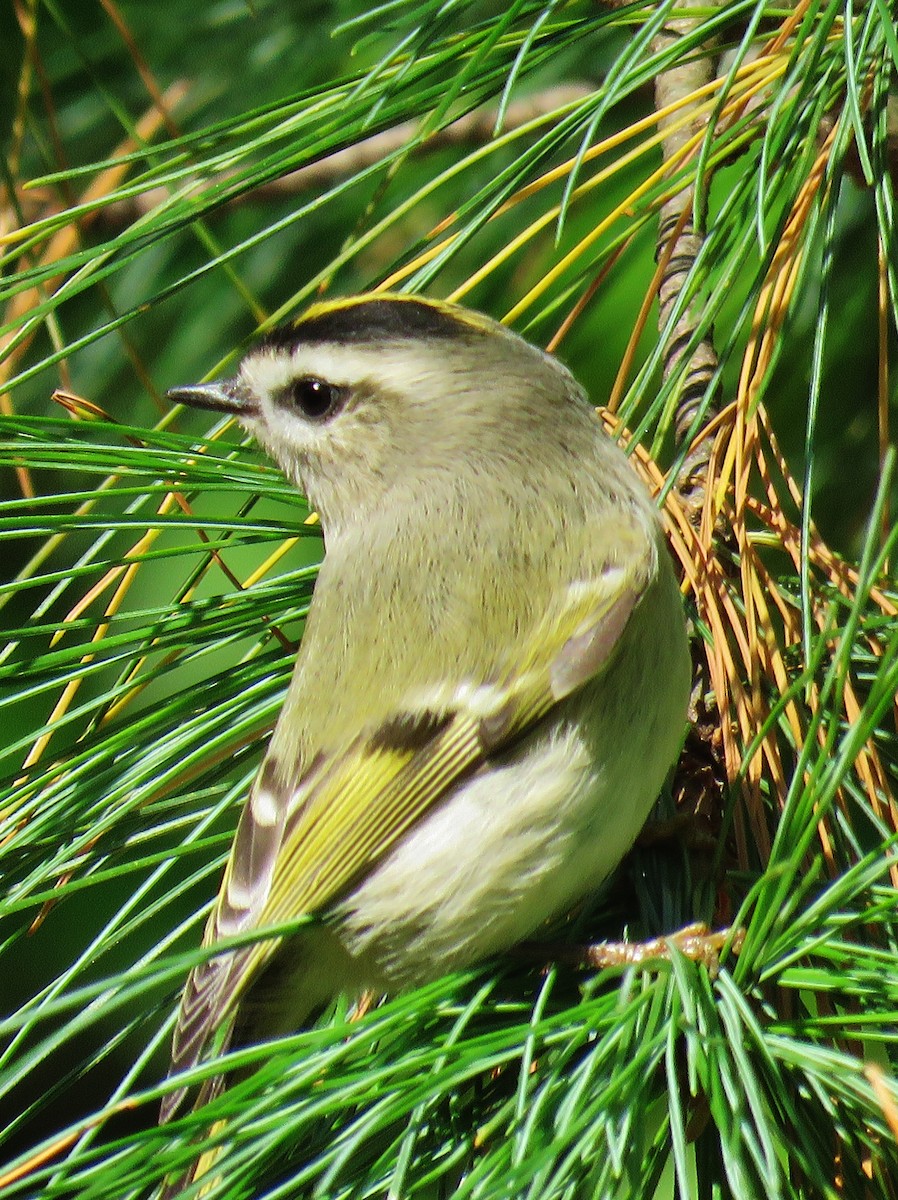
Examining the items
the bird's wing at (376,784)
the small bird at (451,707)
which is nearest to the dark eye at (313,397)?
the small bird at (451,707)

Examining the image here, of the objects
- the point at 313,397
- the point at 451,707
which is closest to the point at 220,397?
the point at 313,397

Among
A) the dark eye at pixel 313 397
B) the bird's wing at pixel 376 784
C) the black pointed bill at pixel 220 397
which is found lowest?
the bird's wing at pixel 376 784

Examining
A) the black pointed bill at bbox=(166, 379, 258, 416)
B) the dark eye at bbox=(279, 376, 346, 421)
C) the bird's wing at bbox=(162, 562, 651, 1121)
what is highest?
the black pointed bill at bbox=(166, 379, 258, 416)

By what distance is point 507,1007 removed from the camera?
0.92m

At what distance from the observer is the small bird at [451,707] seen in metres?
1.03

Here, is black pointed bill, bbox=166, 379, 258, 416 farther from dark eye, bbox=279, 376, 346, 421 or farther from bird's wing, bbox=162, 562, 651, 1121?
bird's wing, bbox=162, 562, 651, 1121

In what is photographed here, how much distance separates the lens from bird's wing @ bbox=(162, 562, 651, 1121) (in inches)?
41.6

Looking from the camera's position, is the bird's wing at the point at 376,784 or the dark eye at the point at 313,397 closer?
the bird's wing at the point at 376,784

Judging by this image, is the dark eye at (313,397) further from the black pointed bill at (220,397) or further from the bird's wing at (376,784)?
the bird's wing at (376,784)

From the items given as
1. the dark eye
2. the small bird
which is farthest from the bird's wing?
the dark eye

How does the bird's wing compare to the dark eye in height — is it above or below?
below

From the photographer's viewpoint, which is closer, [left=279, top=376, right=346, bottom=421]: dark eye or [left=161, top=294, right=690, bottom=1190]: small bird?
[left=161, top=294, right=690, bottom=1190]: small bird

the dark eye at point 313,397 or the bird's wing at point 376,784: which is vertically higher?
the dark eye at point 313,397

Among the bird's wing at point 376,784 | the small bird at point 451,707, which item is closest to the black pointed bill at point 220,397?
the small bird at point 451,707
